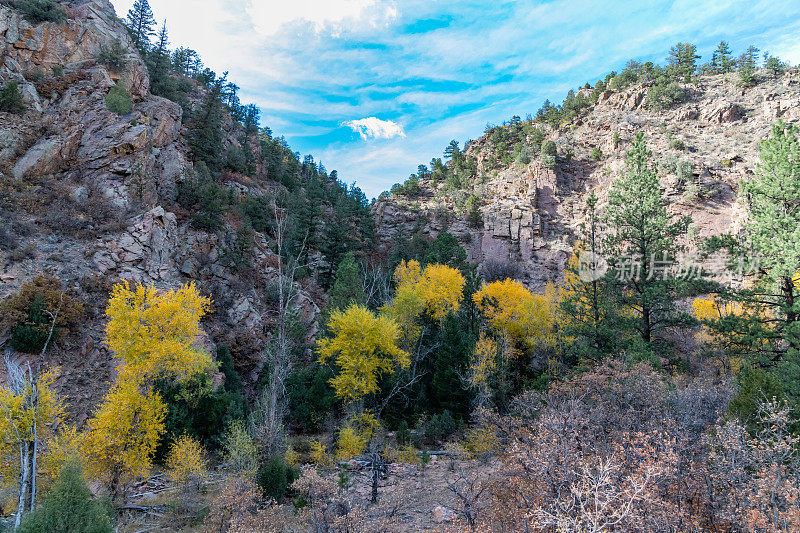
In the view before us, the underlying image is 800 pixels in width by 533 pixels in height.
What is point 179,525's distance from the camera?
1296cm

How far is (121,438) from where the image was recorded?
45.1ft

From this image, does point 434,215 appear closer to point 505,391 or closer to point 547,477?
point 505,391

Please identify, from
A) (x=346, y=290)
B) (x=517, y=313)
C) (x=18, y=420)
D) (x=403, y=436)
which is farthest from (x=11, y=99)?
(x=517, y=313)

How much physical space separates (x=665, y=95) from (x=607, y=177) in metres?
16.1

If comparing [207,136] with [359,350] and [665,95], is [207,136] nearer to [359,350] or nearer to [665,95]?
[359,350]

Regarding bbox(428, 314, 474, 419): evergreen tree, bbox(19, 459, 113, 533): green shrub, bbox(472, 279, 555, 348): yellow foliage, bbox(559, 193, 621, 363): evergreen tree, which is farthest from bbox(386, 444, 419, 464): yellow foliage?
bbox(19, 459, 113, 533): green shrub

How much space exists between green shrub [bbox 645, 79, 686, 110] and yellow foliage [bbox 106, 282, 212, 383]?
66503 millimetres

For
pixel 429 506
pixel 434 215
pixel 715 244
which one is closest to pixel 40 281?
pixel 429 506

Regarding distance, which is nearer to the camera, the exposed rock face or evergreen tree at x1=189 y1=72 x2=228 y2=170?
evergreen tree at x1=189 y1=72 x2=228 y2=170

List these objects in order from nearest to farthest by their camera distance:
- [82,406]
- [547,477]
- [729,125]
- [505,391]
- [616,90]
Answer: [547,477] → [82,406] → [505,391] → [729,125] → [616,90]

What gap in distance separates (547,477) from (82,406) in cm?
2142

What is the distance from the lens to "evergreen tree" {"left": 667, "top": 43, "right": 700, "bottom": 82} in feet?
181

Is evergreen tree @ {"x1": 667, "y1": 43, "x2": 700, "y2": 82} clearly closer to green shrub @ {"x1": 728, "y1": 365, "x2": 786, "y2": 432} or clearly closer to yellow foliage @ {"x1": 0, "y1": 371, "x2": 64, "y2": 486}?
green shrub @ {"x1": 728, "y1": 365, "x2": 786, "y2": 432}

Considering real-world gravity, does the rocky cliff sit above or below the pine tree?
below
